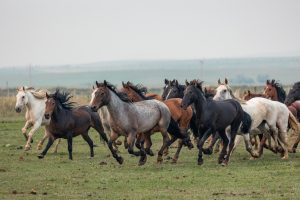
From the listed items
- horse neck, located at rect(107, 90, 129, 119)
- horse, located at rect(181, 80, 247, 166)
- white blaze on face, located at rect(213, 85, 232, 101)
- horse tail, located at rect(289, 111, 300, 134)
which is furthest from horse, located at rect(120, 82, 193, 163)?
horse tail, located at rect(289, 111, 300, 134)

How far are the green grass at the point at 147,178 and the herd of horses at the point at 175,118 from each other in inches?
16.3

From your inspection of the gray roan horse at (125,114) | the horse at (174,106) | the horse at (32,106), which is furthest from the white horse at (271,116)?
the horse at (32,106)

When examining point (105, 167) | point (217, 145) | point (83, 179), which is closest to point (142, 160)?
point (105, 167)

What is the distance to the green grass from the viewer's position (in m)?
14.3

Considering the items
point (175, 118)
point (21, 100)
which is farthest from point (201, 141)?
point (21, 100)

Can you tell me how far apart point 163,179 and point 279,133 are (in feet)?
17.1

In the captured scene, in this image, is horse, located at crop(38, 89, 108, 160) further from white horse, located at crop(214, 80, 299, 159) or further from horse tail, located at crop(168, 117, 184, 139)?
white horse, located at crop(214, 80, 299, 159)

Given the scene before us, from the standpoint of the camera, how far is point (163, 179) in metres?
16.1

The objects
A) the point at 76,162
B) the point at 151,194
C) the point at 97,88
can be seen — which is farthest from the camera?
the point at 76,162

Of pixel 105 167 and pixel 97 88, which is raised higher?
pixel 97 88

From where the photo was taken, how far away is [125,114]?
18469 millimetres

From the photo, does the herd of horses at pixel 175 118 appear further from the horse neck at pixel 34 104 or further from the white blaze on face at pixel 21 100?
the white blaze on face at pixel 21 100

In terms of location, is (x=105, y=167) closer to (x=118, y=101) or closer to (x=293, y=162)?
(x=118, y=101)

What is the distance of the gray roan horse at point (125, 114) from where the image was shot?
18.2 metres
